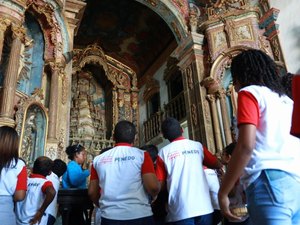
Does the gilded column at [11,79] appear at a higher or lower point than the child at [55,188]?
higher

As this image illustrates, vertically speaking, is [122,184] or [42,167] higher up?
[42,167]

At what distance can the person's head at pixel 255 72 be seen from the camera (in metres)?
1.47

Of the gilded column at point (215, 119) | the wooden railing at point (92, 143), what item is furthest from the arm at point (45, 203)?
the wooden railing at point (92, 143)

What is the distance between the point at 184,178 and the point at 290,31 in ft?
23.8

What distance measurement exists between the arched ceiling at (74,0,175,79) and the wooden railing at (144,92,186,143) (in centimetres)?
274

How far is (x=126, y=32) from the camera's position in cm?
1294

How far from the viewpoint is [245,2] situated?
359 inches

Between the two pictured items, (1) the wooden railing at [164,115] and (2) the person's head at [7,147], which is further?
(1) the wooden railing at [164,115]

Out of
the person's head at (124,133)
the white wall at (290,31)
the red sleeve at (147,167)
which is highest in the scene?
the white wall at (290,31)

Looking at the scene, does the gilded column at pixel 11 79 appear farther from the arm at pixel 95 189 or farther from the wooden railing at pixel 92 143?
the wooden railing at pixel 92 143

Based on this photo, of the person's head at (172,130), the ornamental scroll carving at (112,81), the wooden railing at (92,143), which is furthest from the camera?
the ornamental scroll carving at (112,81)

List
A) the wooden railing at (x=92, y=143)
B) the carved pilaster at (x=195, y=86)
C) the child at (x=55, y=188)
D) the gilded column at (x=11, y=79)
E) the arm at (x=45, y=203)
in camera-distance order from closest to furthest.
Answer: the arm at (x=45, y=203), the child at (x=55, y=188), the gilded column at (x=11, y=79), the carved pilaster at (x=195, y=86), the wooden railing at (x=92, y=143)

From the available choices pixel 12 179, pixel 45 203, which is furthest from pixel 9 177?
pixel 45 203

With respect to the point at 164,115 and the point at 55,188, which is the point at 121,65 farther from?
the point at 55,188
